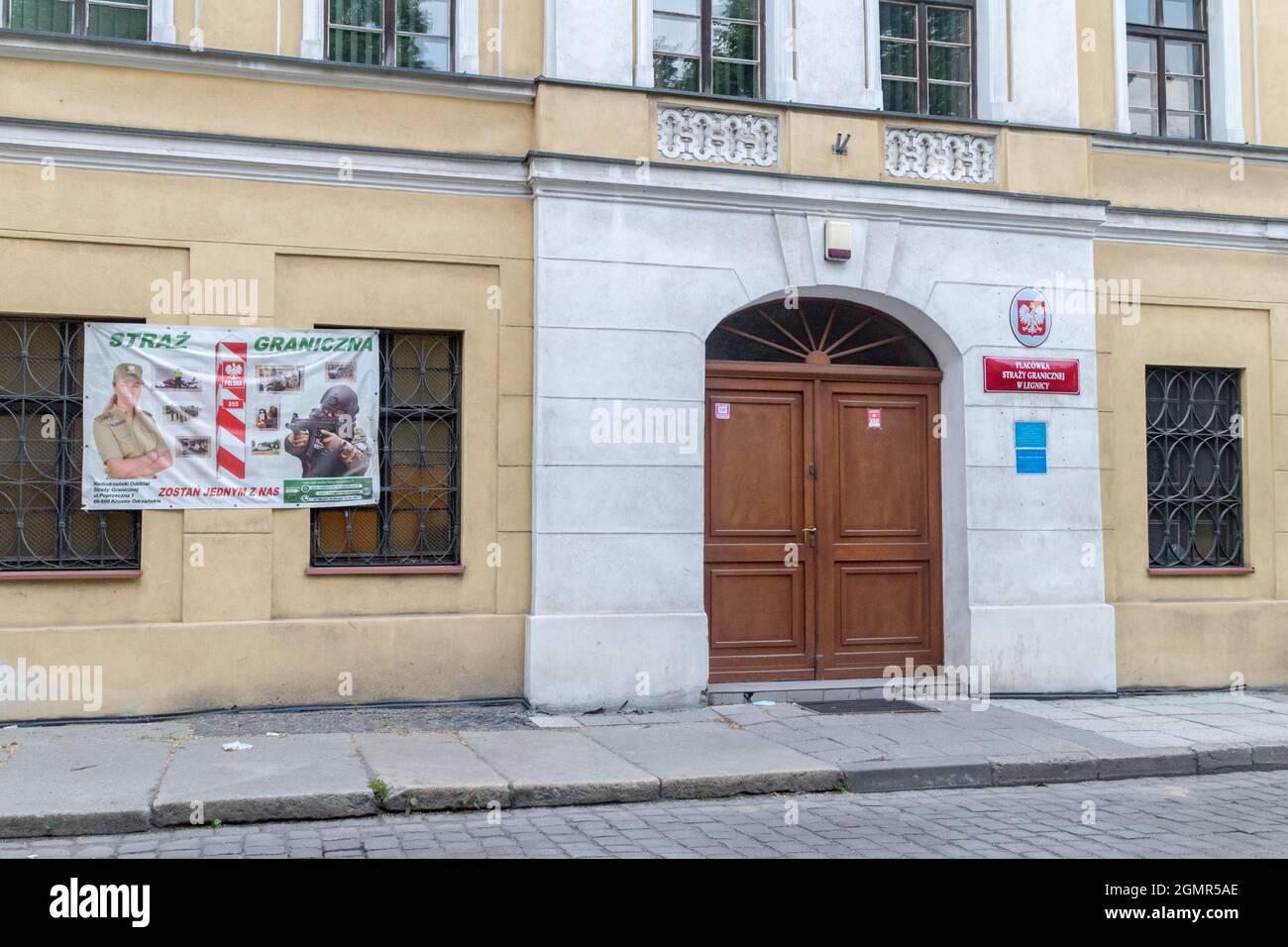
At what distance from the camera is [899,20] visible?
1190cm

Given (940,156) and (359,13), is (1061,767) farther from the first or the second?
(359,13)

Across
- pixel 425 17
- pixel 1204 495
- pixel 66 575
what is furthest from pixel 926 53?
pixel 66 575

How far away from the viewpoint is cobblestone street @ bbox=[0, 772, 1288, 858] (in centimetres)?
669

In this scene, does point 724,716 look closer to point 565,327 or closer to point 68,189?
point 565,327

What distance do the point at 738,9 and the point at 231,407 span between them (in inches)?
224

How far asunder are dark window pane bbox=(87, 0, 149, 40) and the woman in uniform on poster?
2.63 meters

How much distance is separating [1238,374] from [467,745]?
859 cm

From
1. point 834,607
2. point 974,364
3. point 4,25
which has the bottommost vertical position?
point 834,607

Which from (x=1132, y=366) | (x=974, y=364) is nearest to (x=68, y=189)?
(x=974, y=364)

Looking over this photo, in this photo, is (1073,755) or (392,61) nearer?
(1073,755)

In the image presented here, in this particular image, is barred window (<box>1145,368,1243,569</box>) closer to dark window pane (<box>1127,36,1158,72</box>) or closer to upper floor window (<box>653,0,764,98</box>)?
dark window pane (<box>1127,36,1158,72</box>)

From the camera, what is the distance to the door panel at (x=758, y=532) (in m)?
11.2

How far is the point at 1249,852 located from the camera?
6715mm

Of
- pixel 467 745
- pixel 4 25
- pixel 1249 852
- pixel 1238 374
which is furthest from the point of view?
pixel 1238 374
